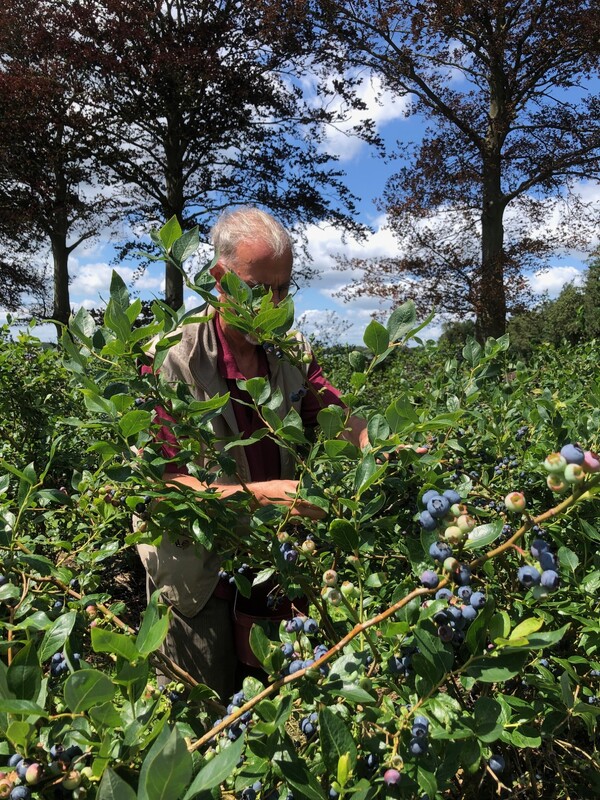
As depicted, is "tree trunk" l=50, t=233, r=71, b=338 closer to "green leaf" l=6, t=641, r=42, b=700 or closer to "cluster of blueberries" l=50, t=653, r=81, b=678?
"cluster of blueberries" l=50, t=653, r=81, b=678

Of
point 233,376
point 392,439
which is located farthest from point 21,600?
point 233,376

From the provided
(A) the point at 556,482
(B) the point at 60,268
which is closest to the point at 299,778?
(A) the point at 556,482

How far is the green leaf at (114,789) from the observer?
544 mm

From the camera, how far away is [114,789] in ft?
1.80

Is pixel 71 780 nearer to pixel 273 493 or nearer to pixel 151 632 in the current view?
pixel 151 632

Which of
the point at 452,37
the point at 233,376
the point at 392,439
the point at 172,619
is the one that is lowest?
the point at 172,619

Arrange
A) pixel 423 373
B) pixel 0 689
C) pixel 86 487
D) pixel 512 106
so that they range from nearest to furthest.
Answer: pixel 0 689 < pixel 86 487 < pixel 423 373 < pixel 512 106

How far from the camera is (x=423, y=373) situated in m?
6.37

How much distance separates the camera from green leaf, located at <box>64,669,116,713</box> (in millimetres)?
612

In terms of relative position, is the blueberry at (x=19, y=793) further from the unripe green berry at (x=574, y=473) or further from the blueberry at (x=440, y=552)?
the unripe green berry at (x=574, y=473)

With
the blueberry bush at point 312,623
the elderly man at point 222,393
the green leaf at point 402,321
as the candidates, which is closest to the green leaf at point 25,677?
the blueberry bush at point 312,623

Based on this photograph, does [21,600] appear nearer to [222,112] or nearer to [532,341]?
[532,341]

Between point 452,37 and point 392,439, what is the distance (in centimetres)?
1155

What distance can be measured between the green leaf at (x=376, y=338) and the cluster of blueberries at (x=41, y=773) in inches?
27.6
